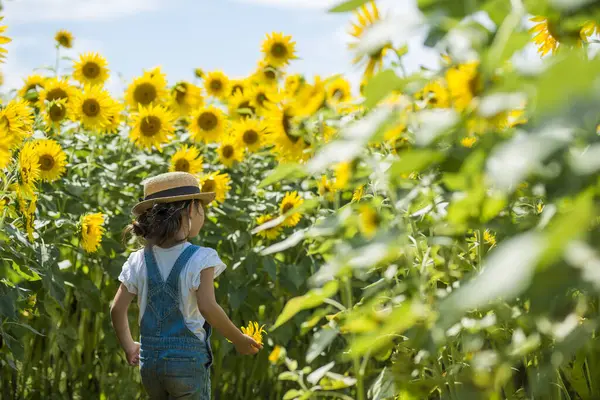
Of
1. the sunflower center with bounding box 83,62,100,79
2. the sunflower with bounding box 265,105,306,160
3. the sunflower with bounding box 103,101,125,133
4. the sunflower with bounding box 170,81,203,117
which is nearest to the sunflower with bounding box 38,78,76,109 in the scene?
the sunflower with bounding box 103,101,125,133

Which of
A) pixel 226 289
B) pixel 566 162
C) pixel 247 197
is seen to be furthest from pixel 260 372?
pixel 566 162

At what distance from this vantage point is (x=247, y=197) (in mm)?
4168

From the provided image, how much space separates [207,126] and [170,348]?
1.82 m

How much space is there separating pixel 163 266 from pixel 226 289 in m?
0.80

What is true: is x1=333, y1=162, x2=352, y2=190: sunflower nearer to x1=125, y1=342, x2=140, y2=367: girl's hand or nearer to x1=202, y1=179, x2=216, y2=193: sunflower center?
x1=125, y1=342, x2=140, y2=367: girl's hand

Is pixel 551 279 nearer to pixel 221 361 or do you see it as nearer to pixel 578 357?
pixel 578 357

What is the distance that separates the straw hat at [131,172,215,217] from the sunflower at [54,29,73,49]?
86.0 inches

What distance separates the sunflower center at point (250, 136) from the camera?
4.21 meters

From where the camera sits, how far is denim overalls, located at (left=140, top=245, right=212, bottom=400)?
2.91m

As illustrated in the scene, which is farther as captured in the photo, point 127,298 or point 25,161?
point 127,298

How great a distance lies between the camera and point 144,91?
4.71 m

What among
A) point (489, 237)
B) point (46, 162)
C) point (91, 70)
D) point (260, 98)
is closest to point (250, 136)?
point (260, 98)

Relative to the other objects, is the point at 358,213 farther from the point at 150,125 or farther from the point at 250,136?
the point at 150,125

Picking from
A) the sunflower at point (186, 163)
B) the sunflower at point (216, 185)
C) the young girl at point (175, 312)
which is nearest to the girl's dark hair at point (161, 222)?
the young girl at point (175, 312)
